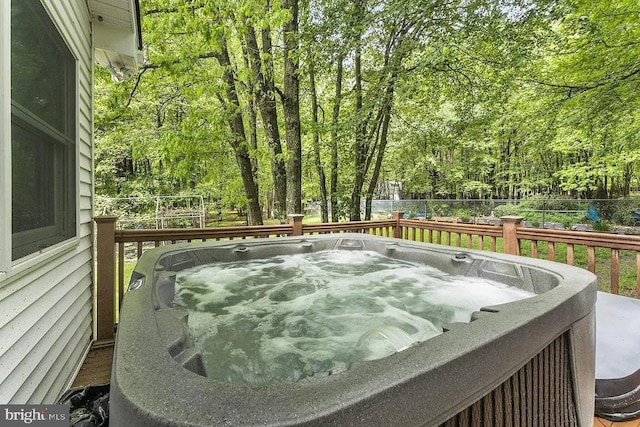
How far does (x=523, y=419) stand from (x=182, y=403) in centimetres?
108

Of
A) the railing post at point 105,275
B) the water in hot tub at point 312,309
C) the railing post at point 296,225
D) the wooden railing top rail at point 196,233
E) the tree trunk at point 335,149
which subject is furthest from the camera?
the tree trunk at point 335,149

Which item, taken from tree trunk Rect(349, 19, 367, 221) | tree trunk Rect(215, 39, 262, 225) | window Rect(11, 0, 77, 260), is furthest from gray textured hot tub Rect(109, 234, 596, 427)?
tree trunk Rect(349, 19, 367, 221)

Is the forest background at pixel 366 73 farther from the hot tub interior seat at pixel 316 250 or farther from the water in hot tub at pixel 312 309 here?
the water in hot tub at pixel 312 309

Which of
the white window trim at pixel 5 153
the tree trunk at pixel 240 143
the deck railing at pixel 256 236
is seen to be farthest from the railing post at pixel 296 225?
the white window trim at pixel 5 153

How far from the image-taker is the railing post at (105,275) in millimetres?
2652

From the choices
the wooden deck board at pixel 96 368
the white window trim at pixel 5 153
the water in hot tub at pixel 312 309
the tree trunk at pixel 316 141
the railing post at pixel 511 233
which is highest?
the tree trunk at pixel 316 141

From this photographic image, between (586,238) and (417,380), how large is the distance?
2.47 m

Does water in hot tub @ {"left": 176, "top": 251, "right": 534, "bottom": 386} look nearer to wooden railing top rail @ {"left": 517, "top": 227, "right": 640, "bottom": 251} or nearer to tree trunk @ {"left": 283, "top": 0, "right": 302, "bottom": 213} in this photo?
wooden railing top rail @ {"left": 517, "top": 227, "right": 640, "bottom": 251}

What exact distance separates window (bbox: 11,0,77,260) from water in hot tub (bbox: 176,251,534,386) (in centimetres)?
87

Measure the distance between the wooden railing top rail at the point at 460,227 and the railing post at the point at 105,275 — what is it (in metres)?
3.28

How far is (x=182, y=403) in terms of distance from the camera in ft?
2.27

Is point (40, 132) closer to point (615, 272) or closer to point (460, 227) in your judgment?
point (460, 227)

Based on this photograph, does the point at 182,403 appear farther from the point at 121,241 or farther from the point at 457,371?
the point at 121,241

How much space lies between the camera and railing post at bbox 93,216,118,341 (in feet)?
8.70
